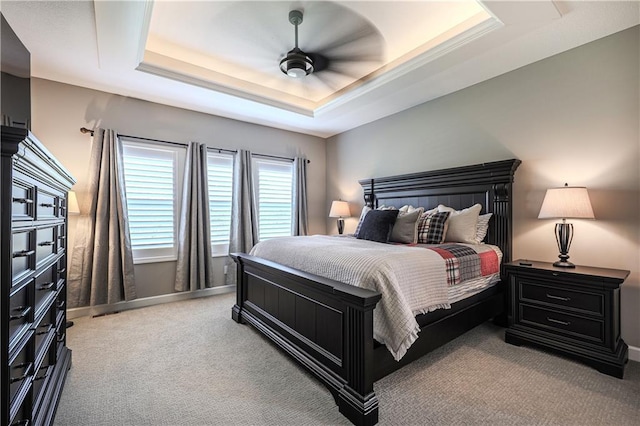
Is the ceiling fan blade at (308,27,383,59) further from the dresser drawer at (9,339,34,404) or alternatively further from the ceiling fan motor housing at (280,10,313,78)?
the dresser drawer at (9,339,34,404)

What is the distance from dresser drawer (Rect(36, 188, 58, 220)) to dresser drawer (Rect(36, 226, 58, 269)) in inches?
2.7

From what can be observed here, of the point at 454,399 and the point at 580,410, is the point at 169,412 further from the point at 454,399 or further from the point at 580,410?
the point at 580,410

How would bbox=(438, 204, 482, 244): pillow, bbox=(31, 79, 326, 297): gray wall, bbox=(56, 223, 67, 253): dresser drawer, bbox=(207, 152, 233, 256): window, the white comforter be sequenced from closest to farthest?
the white comforter
bbox=(56, 223, 67, 253): dresser drawer
bbox=(438, 204, 482, 244): pillow
bbox=(31, 79, 326, 297): gray wall
bbox=(207, 152, 233, 256): window

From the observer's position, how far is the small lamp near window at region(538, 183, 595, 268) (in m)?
2.31

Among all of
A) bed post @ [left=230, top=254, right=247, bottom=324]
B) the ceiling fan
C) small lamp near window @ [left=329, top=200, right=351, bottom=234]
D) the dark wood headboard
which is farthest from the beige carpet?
the ceiling fan

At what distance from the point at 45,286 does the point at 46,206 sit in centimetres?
41

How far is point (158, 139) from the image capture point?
12.6 ft

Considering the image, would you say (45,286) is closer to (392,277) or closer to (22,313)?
(22,313)

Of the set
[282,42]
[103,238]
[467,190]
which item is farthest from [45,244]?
[467,190]

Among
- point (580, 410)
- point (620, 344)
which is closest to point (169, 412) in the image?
point (580, 410)

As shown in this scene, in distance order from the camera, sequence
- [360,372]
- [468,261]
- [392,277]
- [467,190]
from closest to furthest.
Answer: [360,372] → [392,277] → [468,261] → [467,190]

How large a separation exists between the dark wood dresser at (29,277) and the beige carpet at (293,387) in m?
0.37

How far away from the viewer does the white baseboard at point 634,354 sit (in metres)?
2.30

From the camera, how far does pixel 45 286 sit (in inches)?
59.2
